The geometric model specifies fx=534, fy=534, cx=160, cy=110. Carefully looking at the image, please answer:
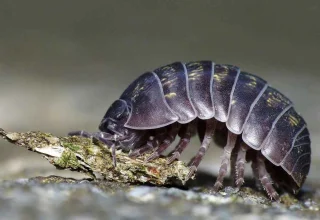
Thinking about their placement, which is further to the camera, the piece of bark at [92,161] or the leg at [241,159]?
the leg at [241,159]

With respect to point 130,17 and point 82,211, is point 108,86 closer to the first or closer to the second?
point 130,17

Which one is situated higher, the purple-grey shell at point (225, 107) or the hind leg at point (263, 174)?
the purple-grey shell at point (225, 107)

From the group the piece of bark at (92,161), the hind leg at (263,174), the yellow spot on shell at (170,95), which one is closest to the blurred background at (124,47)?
the hind leg at (263,174)

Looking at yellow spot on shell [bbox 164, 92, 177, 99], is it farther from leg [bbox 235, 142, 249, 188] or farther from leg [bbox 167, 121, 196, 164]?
leg [bbox 235, 142, 249, 188]

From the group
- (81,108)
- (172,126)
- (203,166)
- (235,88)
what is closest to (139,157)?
(172,126)

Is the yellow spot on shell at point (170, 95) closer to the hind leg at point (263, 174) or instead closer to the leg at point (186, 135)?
the leg at point (186, 135)

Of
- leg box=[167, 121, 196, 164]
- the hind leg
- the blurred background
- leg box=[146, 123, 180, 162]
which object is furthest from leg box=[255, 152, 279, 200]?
the blurred background
